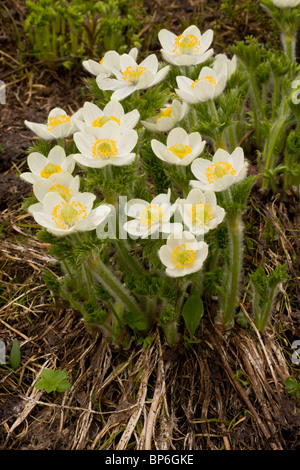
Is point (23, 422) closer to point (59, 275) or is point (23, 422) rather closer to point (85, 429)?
point (85, 429)

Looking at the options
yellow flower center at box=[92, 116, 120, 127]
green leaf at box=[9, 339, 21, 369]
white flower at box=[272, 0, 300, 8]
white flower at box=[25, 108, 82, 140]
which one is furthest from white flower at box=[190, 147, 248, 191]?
green leaf at box=[9, 339, 21, 369]

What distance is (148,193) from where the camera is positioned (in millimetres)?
2482

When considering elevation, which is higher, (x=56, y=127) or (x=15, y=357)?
(x=56, y=127)

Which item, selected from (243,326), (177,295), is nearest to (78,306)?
(177,295)

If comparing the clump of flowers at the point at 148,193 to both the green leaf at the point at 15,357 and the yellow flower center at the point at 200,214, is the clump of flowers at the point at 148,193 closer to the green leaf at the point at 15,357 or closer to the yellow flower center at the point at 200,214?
the yellow flower center at the point at 200,214

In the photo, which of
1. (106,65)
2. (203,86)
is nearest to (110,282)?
(203,86)

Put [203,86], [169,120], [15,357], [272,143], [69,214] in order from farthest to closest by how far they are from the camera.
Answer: [272,143] → [15,357] → [169,120] → [203,86] → [69,214]

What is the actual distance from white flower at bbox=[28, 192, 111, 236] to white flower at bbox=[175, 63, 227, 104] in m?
0.70

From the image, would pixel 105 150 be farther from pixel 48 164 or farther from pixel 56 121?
pixel 56 121

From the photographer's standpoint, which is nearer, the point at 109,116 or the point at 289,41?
the point at 109,116

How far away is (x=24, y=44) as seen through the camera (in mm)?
4418

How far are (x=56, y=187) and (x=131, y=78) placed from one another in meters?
0.74

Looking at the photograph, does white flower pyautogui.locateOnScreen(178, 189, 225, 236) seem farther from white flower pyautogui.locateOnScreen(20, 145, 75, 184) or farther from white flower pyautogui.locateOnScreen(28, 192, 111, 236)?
white flower pyautogui.locateOnScreen(20, 145, 75, 184)

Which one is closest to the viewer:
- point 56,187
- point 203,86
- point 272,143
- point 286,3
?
point 56,187
